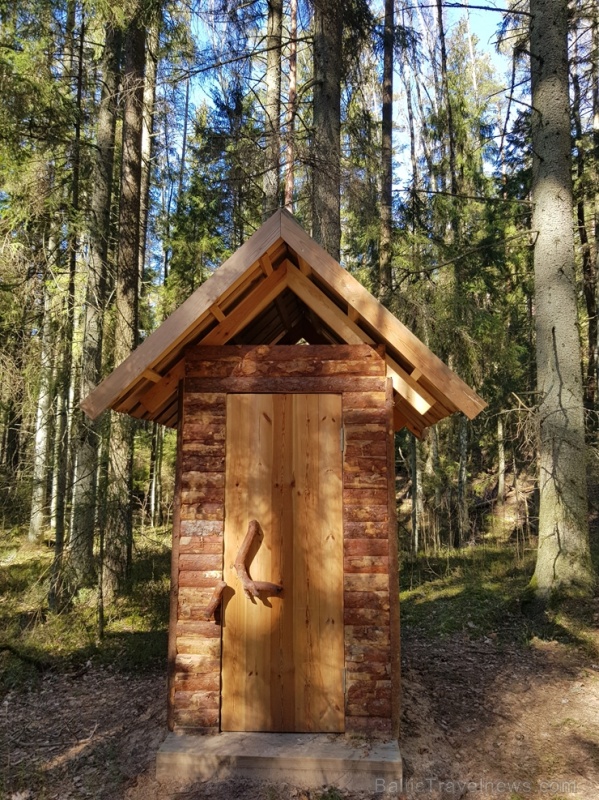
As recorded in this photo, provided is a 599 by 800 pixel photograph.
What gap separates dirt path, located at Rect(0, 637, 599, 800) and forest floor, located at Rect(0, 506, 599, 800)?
0.02 meters

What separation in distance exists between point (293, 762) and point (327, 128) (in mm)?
8365

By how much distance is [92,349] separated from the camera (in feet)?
31.4

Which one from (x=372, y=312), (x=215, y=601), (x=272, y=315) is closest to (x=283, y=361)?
(x=372, y=312)

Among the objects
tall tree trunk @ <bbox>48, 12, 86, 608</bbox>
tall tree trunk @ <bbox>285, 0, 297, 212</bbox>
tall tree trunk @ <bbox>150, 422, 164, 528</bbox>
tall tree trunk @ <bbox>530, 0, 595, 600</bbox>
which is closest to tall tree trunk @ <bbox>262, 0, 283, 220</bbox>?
tall tree trunk @ <bbox>285, 0, 297, 212</bbox>

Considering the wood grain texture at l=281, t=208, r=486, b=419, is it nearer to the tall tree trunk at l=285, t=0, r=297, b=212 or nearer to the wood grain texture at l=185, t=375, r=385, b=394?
the wood grain texture at l=185, t=375, r=385, b=394

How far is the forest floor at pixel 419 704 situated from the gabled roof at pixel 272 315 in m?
2.91

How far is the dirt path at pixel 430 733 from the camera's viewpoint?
4273 millimetres

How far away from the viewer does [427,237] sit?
12.8 m

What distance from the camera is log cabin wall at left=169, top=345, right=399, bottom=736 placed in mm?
4527

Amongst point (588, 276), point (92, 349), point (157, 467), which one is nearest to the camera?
point (92, 349)

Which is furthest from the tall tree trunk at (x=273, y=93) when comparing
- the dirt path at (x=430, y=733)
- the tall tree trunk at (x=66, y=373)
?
the dirt path at (x=430, y=733)

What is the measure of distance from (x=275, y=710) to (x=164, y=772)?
949 millimetres

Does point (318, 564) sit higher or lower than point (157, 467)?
lower

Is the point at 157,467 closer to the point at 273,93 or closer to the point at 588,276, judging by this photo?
the point at 273,93
